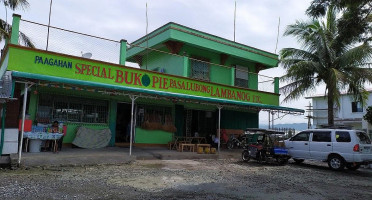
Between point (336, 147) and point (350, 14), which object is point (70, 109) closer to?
point (336, 147)

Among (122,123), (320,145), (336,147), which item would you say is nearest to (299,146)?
(320,145)

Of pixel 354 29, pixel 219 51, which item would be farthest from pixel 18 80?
pixel 354 29

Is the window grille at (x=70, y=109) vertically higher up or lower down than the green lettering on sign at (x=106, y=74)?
lower down

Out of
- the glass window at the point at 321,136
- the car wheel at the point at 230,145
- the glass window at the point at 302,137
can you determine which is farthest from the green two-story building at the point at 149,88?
the glass window at the point at 321,136

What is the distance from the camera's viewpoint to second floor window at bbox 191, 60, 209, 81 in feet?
55.0

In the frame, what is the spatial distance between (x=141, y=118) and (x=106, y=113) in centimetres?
191

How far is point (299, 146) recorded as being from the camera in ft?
42.5

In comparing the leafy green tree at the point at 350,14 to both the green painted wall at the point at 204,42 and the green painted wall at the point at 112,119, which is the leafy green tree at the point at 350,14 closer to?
the green painted wall at the point at 204,42

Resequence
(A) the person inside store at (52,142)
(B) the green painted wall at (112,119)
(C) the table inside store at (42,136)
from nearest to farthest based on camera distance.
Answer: (C) the table inside store at (42,136)
(A) the person inside store at (52,142)
(B) the green painted wall at (112,119)

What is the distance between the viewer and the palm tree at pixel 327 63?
618 inches

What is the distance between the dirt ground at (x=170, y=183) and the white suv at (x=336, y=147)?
1122mm

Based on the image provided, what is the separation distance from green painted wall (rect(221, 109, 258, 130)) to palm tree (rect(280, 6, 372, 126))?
262cm

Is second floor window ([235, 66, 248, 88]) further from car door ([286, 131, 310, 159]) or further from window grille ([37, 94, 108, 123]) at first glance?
window grille ([37, 94, 108, 123])

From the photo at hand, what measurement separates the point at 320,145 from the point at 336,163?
0.91m
